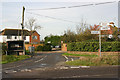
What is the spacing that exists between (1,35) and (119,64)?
64.2m

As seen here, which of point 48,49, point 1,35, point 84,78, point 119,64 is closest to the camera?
point 84,78

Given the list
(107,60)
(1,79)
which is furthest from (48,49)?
(1,79)

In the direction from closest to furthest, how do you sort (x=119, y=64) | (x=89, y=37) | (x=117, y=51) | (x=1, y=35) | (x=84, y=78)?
1. (x=84, y=78)
2. (x=119, y=64)
3. (x=117, y=51)
4. (x=89, y=37)
5. (x=1, y=35)

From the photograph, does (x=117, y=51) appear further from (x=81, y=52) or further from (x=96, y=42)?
(x=81, y=52)

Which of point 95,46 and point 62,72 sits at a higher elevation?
point 95,46

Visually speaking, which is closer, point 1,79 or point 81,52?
point 1,79

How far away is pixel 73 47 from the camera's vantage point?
29547 mm

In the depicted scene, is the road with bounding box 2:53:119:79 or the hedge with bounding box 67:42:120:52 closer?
the road with bounding box 2:53:119:79

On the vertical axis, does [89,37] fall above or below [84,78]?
above

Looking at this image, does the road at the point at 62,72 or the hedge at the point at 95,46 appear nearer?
the road at the point at 62,72

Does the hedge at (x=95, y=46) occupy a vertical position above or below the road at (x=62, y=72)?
above

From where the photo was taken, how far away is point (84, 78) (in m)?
7.89

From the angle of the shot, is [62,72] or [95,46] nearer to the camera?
[62,72]

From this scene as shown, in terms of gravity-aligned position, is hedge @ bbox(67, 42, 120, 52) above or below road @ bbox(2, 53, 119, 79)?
above
